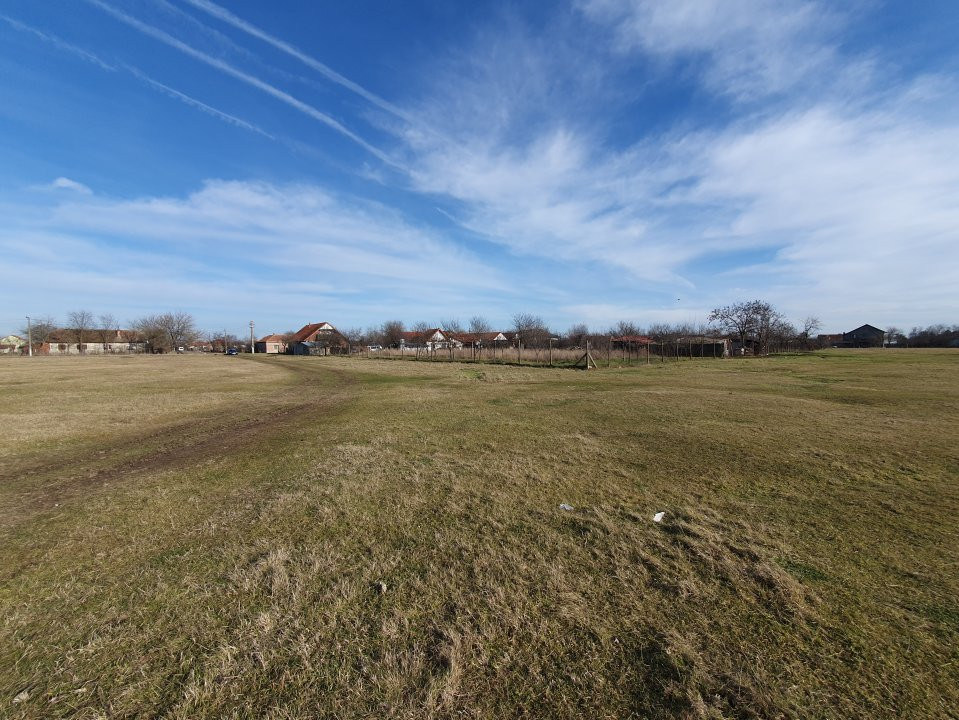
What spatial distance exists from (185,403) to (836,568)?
56.1ft

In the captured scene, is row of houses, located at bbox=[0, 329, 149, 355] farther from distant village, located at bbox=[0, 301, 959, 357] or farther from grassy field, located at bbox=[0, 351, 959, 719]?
grassy field, located at bbox=[0, 351, 959, 719]

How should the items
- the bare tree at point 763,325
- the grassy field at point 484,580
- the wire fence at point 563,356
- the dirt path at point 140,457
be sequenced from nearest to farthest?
the grassy field at point 484,580 → the dirt path at point 140,457 → the wire fence at point 563,356 → the bare tree at point 763,325

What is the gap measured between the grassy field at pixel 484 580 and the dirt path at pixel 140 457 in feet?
0.25

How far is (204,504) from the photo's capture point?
5215 mm

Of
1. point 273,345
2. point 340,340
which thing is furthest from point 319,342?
point 273,345

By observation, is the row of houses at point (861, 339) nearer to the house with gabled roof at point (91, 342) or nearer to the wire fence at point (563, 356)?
the wire fence at point (563, 356)

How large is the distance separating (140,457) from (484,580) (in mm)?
7669

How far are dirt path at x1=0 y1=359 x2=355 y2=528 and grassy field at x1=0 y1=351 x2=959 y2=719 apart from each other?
8 centimetres

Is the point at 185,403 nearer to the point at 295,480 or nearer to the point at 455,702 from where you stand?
the point at 295,480

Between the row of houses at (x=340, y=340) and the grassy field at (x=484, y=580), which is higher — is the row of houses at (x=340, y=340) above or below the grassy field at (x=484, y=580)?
above

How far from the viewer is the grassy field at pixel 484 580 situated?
238cm

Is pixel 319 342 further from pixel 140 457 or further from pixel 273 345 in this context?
pixel 140 457

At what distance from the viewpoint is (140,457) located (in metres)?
7.60

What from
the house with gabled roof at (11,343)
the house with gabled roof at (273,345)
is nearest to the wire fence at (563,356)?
the house with gabled roof at (273,345)
